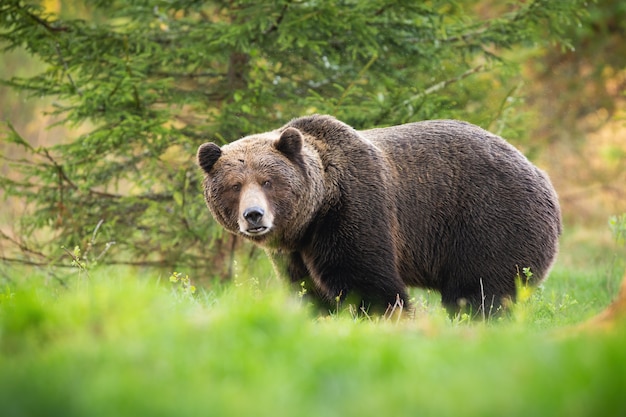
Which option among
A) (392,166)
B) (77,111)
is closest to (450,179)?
(392,166)

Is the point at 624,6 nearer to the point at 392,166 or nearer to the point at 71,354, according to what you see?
the point at 392,166

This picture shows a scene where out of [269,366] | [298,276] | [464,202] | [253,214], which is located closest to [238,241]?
[298,276]

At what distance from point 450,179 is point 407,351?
3.45 m

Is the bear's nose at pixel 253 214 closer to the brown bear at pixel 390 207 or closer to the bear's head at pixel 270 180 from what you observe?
the brown bear at pixel 390 207

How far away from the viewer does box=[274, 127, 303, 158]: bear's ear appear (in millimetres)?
5590

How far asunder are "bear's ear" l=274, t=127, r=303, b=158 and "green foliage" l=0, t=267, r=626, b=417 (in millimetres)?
2404

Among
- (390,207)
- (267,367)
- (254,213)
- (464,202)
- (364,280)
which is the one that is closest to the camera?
(267,367)

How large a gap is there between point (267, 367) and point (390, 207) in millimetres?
3379

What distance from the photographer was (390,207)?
585 cm

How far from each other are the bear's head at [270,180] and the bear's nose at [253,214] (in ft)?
0.59

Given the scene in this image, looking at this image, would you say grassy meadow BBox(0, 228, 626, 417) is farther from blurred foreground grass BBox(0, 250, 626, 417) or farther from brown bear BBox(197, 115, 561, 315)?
brown bear BBox(197, 115, 561, 315)

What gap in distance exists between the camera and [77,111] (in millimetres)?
7727

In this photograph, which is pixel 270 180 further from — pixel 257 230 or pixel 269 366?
pixel 269 366

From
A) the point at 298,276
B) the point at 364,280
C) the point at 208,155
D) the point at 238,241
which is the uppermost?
the point at 208,155
